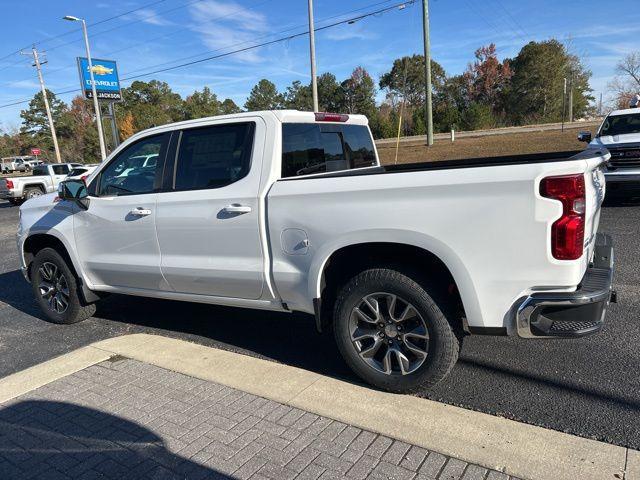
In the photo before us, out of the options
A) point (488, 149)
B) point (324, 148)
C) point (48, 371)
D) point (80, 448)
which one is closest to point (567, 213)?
point (324, 148)

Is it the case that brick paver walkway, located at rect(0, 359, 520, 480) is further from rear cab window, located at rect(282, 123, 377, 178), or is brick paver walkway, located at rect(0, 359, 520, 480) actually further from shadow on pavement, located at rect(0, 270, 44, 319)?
shadow on pavement, located at rect(0, 270, 44, 319)

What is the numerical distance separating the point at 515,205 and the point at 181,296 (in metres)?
2.85

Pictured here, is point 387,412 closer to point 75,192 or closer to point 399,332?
point 399,332

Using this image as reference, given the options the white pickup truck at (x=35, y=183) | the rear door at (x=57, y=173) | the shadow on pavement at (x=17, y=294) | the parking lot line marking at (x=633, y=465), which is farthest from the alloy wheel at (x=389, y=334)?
the rear door at (x=57, y=173)

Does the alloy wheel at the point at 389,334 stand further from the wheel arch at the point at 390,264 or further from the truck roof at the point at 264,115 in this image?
the truck roof at the point at 264,115

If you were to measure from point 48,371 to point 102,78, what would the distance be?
39.8 metres

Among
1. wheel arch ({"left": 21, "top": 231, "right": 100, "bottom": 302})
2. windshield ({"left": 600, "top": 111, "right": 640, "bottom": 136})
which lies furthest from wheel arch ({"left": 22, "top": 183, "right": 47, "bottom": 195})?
windshield ({"left": 600, "top": 111, "right": 640, "bottom": 136})

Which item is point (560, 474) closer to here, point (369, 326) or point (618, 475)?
point (618, 475)

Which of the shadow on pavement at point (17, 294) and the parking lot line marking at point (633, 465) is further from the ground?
the parking lot line marking at point (633, 465)

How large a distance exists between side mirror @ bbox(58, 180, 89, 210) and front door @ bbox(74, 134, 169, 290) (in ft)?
0.17

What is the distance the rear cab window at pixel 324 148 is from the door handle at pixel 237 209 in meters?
0.38

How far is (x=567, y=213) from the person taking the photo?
268 centimetres

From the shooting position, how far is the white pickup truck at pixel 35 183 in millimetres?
20166

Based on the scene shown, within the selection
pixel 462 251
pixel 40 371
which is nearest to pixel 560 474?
pixel 462 251
